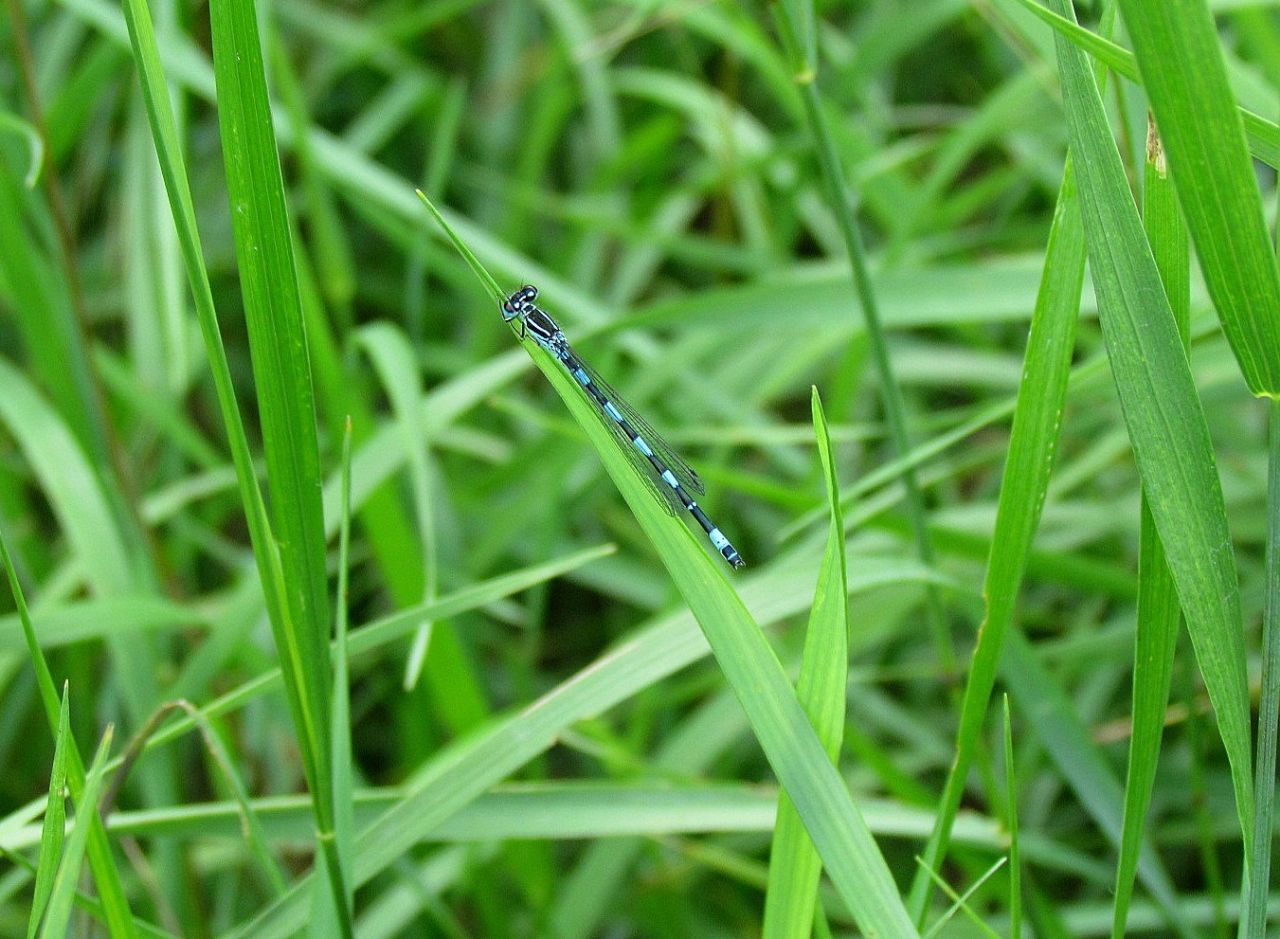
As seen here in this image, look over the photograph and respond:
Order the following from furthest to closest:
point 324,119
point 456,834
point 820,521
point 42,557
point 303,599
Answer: point 324,119 → point 42,557 → point 820,521 → point 456,834 → point 303,599

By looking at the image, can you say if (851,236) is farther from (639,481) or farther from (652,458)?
(639,481)

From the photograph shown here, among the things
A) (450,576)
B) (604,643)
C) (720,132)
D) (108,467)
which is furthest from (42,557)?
(720,132)

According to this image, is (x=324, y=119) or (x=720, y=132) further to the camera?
(x=324, y=119)

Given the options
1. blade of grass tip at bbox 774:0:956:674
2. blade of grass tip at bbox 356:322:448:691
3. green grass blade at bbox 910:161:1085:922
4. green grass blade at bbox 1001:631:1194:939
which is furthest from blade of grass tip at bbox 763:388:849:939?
green grass blade at bbox 1001:631:1194:939

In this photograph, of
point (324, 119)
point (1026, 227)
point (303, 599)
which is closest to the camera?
point (303, 599)

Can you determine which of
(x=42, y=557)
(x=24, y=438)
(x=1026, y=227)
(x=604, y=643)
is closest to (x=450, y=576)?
(x=604, y=643)

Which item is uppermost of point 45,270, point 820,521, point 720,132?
point 45,270

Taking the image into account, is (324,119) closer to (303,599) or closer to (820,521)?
(820,521)

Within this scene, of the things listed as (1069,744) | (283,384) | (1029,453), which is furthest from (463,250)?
(1069,744)

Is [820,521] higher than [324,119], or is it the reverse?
[324,119]
